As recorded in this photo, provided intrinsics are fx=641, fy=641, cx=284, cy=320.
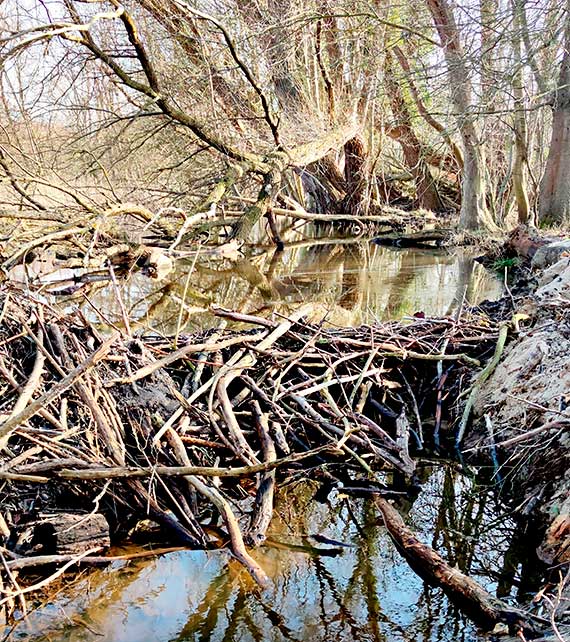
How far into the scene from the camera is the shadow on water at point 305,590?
2.53 meters

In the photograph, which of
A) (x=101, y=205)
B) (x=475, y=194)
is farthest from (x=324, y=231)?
(x=101, y=205)

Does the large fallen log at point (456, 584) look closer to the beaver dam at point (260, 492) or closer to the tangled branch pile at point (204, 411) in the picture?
the beaver dam at point (260, 492)

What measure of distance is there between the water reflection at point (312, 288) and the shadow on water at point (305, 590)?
145 inches

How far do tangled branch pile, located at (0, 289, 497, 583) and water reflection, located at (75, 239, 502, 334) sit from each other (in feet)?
7.19

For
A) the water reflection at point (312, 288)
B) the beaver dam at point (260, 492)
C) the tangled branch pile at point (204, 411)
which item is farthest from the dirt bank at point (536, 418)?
the water reflection at point (312, 288)

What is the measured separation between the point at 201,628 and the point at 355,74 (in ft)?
52.6

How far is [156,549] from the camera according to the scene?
3045 mm

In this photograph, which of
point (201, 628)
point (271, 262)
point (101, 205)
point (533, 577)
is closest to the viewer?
point (201, 628)

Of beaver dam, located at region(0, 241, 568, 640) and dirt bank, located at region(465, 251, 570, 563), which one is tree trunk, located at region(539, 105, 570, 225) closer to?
dirt bank, located at region(465, 251, 570, 563)

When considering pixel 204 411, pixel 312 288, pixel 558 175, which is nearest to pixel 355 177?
pixel 558 175

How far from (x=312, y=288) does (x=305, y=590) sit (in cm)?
847

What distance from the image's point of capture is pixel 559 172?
13.9 meters

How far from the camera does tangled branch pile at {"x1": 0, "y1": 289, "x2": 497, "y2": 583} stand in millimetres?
2980

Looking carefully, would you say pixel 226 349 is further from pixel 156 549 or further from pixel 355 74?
pixel 355 74
